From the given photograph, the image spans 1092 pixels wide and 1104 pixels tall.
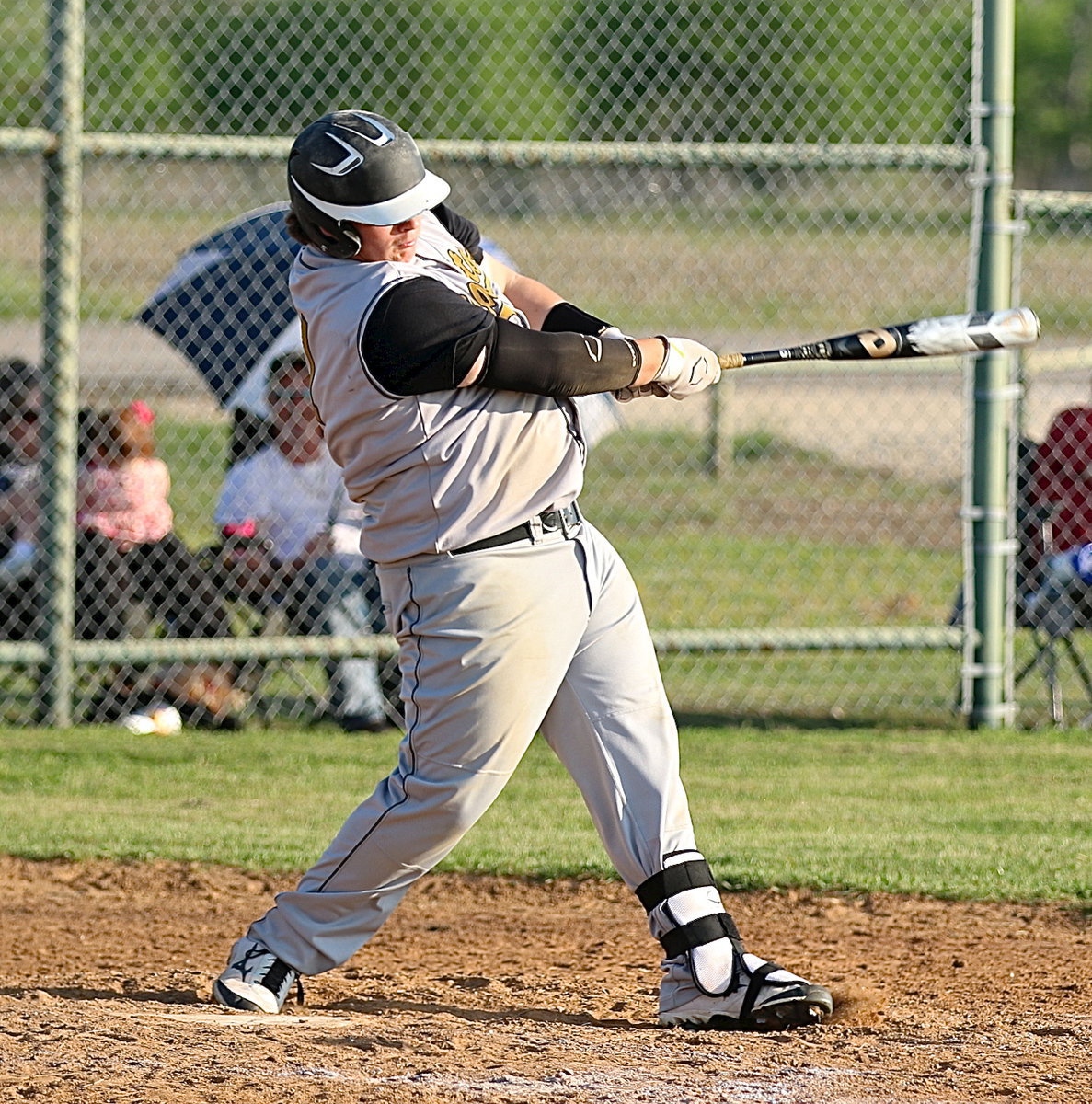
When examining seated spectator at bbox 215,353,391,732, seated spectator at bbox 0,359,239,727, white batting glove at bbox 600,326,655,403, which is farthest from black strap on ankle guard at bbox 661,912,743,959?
seated spectator at bbox 0,359,239,727

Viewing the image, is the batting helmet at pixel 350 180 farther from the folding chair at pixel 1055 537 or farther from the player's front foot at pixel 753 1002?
the folding chair at pixel 1055 537

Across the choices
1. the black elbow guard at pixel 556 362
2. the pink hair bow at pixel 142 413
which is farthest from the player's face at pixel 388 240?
the pink hair bow at pixel 142 413

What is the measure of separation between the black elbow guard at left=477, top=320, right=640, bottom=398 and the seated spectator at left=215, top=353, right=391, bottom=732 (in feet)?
12.2

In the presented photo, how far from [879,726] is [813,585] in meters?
3.32

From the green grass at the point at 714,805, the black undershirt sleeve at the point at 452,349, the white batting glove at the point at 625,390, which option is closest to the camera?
the black undershirt sleeve at the point at 452,349

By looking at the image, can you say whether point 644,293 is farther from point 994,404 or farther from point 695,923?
point 695,923

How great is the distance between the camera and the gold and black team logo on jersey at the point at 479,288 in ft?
11.2

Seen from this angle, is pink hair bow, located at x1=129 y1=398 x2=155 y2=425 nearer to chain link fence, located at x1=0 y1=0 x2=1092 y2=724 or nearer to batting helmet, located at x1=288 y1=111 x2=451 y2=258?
chain link fence, located at x1=0 y1=0 x2=1092 y2=724

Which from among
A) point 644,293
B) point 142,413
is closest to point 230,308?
point 142,413

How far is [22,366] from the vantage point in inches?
294

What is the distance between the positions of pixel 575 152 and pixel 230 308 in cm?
184

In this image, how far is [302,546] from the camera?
711cm

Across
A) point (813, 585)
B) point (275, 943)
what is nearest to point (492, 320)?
point (275, 943)

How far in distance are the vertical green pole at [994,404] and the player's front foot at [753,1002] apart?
3.88 metres
